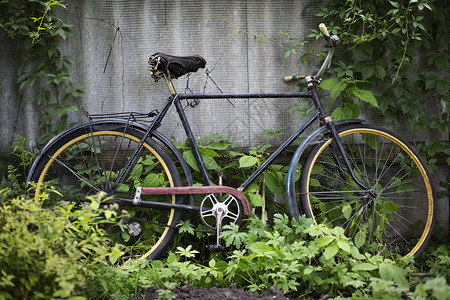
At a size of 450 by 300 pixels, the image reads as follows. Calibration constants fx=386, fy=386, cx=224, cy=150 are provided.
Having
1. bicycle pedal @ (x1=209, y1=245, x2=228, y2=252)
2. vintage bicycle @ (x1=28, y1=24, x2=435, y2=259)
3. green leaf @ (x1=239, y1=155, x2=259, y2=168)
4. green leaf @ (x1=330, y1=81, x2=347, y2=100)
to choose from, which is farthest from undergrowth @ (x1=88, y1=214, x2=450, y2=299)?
green leaf @ (x1=330, y1=81, x2=347, y2=100)

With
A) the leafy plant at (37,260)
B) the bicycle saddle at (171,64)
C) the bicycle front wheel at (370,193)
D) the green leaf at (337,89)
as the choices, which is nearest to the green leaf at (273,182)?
the bicycle front wheel at (370,193)

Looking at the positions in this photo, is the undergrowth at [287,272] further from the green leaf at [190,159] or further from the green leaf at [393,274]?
the green leaf at [190,159]

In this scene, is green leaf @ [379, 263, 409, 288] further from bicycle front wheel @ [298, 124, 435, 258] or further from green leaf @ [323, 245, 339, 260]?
bicycle front wheel @ [298, 124, 435, 258]

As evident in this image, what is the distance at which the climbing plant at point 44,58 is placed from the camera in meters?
3.15

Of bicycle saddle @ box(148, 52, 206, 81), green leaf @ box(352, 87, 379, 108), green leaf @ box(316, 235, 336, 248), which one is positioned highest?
bicycle saddle @ box(148, 52, 206, 81)

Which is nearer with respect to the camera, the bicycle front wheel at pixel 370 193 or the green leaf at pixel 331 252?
the green leaf at pixel 331 252

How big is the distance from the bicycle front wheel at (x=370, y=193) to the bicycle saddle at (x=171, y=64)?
111 cm

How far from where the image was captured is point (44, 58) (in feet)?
10.8

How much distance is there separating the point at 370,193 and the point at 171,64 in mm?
1742

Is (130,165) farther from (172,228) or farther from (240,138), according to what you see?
(240,138)

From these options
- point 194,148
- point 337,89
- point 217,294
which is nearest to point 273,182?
point 194,148

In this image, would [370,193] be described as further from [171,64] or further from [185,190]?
[171,64]

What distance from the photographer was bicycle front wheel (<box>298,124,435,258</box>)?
2889 millimetres

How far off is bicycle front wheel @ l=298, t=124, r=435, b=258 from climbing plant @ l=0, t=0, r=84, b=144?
2.11 m
